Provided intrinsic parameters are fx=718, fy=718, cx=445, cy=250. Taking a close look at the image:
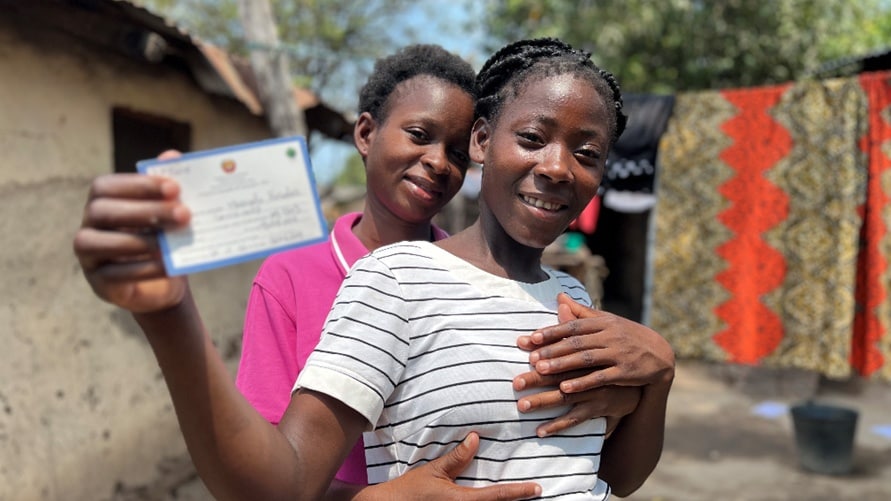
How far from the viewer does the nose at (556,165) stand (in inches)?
47.1

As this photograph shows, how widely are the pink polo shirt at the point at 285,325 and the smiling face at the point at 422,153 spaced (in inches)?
6.6

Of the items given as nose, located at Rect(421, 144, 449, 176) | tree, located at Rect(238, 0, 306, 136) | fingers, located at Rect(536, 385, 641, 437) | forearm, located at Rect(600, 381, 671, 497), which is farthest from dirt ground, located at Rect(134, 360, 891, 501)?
fingers, located at Rect(536, 385, 641, 437)

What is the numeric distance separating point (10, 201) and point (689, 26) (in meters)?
6.85

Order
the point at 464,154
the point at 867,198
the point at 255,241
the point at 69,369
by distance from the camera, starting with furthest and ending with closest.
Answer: the point at 867,198 < the point at 69,369 < the point at 464,154 < the point at 255,241

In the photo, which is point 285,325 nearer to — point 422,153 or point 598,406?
point 422,153

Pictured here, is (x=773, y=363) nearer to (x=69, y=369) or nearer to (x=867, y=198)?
(x=867, y=198)

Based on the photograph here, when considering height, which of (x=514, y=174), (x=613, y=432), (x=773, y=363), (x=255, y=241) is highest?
(x=514, y=174)

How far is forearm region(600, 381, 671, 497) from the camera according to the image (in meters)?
1.28

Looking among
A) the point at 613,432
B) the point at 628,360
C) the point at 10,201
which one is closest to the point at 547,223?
the point at 628,360

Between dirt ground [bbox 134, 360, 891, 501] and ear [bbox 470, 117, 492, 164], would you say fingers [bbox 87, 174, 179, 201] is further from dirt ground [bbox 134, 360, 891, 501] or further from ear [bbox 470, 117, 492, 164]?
dirt ground [bbox 134, 360, 891, 501]

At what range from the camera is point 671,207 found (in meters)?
5.63

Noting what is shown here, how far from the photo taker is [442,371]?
1.08 meters

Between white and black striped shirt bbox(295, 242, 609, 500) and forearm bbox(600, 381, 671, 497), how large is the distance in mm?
148

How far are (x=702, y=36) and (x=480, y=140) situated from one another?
7.45 metres
